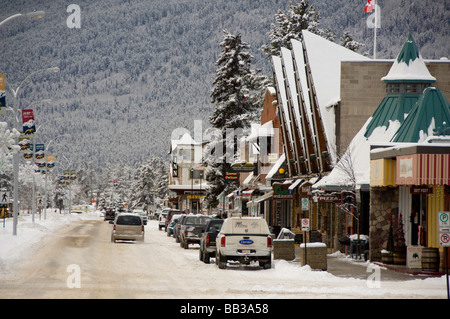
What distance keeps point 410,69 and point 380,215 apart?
8.96 m

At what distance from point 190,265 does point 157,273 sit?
13.9 ft

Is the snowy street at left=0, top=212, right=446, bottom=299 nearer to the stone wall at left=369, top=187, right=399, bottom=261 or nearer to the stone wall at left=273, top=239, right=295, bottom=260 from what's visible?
the stone wall at left=273, top=239, right=295, bottom=260

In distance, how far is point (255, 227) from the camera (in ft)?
86.0

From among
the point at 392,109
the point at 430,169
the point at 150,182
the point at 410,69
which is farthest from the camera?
the point at 150,182

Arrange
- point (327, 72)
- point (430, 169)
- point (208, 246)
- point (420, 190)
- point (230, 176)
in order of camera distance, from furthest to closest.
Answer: point (230, 176)
point (327, 72)
point (208, 246)
point (420, 190)
point (430, 169)

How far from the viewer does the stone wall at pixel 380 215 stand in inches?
1157

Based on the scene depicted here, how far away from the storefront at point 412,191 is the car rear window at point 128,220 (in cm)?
1811

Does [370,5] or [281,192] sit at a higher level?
[370,5]

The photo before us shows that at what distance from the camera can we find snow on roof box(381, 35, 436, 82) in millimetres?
34969

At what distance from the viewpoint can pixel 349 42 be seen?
267ft

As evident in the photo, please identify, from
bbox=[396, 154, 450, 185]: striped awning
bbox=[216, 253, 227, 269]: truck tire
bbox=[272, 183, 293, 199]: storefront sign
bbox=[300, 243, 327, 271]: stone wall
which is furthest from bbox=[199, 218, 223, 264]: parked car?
bbox=[272, 183, 293, 199]: storefront sign

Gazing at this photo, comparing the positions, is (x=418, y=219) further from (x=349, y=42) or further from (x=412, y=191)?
(x=349, y=42)

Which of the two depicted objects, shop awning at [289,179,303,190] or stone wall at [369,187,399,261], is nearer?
stone wall at [369,187,399,261]

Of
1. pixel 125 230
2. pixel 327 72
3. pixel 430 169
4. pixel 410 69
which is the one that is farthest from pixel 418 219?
pixel 125 230
